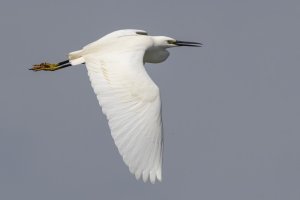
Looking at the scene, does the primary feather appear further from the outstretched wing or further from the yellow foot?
the yellow foot

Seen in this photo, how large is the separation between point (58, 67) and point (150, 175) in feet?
15.0

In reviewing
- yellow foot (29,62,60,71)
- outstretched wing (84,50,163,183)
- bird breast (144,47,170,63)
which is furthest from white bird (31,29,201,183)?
yellow foot (29,62,60,71)

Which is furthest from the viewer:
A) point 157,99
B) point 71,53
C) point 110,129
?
point 71,53

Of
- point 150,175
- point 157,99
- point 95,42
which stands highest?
point 95,42

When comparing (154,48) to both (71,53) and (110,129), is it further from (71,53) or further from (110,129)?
(110,129)

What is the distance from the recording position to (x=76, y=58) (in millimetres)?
17188

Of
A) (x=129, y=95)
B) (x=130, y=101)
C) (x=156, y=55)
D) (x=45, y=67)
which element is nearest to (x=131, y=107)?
(x=130, y=101)

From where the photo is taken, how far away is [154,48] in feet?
60.5

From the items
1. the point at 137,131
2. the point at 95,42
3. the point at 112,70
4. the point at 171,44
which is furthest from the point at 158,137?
the point at 171,44

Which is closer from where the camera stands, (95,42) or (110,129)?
(110,129)

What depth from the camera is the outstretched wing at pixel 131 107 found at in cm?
1437

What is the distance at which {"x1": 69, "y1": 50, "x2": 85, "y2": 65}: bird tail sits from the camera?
17.0 meters

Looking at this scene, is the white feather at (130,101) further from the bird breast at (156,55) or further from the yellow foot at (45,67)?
the yellow foot at (45,67)

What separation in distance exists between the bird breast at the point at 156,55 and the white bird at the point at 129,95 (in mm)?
368
